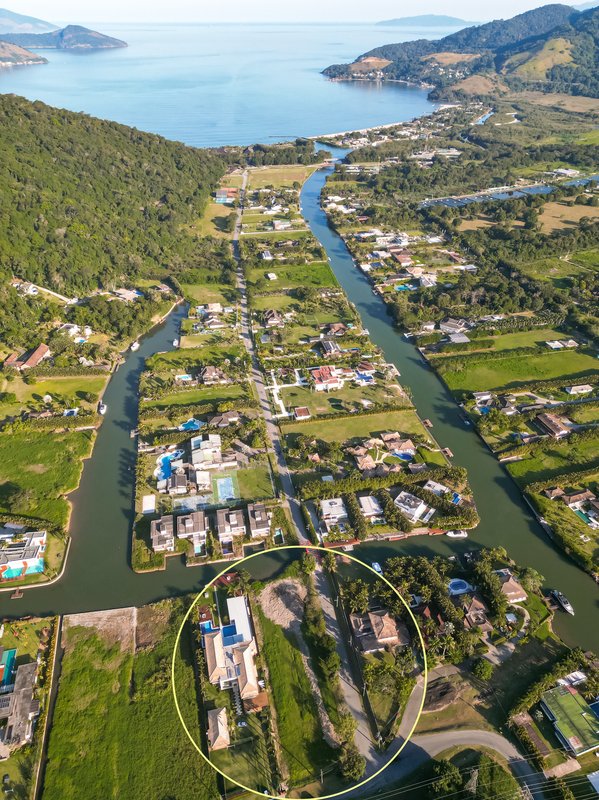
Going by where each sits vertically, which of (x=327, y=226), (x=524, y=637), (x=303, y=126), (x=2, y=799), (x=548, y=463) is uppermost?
(x=303, y=126)

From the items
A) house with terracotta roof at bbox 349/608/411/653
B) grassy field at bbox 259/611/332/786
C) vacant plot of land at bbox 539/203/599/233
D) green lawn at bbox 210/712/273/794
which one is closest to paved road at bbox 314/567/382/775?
house with terracotta roof at bbox 349/608/411/653

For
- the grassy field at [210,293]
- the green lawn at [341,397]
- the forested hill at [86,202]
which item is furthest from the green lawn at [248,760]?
the forested hill at [86,202]

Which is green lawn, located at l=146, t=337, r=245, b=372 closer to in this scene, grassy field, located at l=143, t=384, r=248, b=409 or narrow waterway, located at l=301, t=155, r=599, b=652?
grassy field, located at l=143, t=384, r=248, b=409

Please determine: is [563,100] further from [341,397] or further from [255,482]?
[255,482]

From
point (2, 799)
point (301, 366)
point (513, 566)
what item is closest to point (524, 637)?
point (513, 566)

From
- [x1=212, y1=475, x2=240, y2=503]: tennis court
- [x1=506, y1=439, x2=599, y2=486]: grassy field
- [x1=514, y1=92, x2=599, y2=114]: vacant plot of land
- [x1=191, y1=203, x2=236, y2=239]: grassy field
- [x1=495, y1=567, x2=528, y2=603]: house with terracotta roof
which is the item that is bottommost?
[x1=495, y1=567, x2=528, y2=603]: house with terracotta roof

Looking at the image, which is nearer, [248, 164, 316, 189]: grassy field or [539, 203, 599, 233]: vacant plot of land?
[539, 203, 599, 233]: vacant plot of land

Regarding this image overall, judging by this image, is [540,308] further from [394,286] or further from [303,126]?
[303,126]
